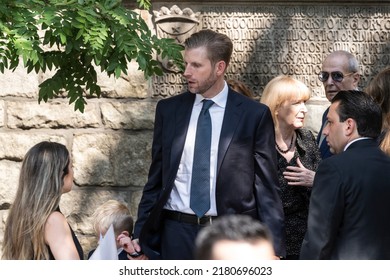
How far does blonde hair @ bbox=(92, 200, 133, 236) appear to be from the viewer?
243 inches

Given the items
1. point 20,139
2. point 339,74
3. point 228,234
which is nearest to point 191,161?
point 339,74

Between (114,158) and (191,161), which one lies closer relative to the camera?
(191,161)

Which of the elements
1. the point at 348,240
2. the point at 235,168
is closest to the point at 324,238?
the point at 348,240

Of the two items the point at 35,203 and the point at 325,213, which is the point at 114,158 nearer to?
the point at 35,203

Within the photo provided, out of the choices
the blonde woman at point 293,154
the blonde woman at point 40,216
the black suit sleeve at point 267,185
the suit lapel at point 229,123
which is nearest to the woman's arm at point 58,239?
the blonde woman at point 40,216

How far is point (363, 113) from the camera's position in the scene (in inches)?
194

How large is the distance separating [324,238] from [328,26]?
11.2 ft

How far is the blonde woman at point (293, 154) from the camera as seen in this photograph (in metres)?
6.15

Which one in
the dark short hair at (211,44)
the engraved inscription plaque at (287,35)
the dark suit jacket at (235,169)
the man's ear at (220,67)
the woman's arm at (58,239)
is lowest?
the woman's arm at (58,239)

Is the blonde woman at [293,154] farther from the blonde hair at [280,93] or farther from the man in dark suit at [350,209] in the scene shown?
the man in dark suit at [350,209]

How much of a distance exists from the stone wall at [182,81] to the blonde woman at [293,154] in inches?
52.7

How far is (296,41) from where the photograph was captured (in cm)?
774

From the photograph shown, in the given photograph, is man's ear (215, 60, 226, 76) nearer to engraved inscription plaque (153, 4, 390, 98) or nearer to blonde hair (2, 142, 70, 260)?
blonde hair (2, 142, 70, 260)

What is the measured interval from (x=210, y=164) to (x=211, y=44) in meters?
0.70
